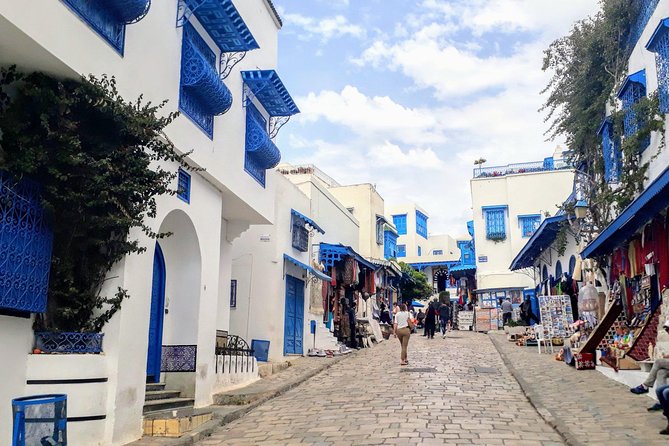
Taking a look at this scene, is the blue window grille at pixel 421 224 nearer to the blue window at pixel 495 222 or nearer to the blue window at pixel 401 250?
the blue window at pixel 401 250

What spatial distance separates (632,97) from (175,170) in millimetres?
9723

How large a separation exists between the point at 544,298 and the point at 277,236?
8060 millimetres

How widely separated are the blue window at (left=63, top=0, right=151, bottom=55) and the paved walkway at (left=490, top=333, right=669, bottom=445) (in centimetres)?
756

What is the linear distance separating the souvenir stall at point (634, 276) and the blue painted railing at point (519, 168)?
826 inches

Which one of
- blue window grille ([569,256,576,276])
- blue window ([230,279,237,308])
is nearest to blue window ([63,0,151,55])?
blue window ([230,279,237,308])

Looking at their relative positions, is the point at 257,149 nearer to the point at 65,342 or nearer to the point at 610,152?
the point at 65,342

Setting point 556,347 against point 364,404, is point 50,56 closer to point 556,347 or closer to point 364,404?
point 364,404

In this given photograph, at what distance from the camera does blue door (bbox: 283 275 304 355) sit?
1777 centimetres

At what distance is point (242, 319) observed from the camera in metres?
16.7

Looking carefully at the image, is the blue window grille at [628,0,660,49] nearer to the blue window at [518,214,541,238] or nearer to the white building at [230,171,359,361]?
the white building at [230,171,359,361]

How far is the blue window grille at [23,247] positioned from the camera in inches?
248

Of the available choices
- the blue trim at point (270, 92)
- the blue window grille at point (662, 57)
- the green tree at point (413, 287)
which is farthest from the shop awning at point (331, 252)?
the green tree at point (413, 287)

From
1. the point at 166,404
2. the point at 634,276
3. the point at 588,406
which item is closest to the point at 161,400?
the point at 166,404

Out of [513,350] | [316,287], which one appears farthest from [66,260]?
[513,350]
